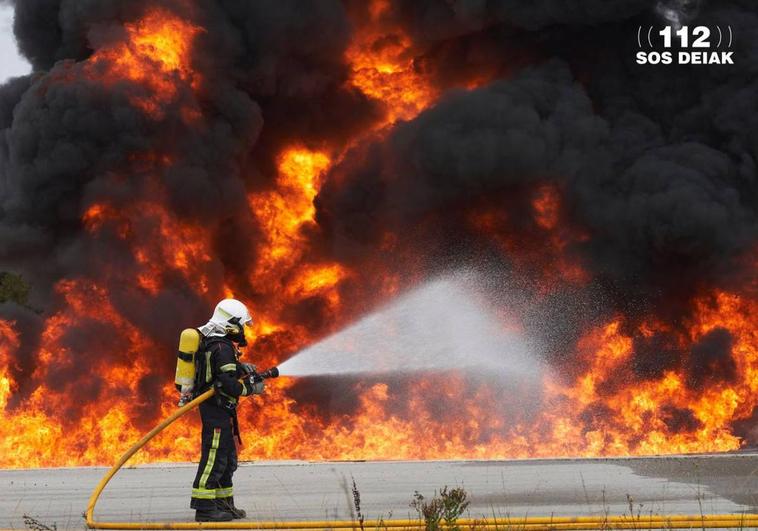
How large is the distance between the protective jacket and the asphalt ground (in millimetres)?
363

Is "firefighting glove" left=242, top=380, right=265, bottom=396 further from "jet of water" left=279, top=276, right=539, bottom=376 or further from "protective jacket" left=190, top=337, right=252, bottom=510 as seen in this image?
"jet of water" left=279, top=276, right=539, bottom=376

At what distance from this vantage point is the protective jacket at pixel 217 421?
696cm

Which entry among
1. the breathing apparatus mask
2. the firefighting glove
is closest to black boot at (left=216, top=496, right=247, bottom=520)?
the firefighting glove

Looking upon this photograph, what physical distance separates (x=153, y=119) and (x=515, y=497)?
36.2 feet

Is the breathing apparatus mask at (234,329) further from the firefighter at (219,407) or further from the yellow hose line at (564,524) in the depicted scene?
the yellow hose line at (564,524)

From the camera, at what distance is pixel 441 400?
1677 cm

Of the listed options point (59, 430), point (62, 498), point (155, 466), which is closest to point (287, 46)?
point (59, 430)

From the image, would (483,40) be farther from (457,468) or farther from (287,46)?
(457,468)

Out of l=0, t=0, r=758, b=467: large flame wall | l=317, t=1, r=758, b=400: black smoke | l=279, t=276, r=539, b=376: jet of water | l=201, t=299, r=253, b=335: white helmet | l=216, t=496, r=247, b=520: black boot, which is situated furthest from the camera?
l=317, t=1, r=758, b=400: black smoke

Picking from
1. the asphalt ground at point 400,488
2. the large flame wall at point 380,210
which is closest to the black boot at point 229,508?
the asphalt ground at point 400,488

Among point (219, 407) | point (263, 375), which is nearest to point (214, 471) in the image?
point (219, 407)

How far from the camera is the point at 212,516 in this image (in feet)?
22.5

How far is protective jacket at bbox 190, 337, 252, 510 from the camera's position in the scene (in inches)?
274

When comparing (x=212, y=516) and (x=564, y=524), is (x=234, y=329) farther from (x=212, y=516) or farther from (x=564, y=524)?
(x=564, y=524)
